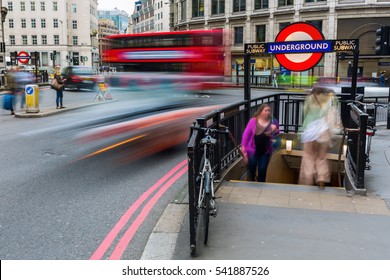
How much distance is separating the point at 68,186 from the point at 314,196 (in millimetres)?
4058

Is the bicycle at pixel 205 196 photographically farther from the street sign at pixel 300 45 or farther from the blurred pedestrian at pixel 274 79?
the blurred pedestrian at pixel 274 79

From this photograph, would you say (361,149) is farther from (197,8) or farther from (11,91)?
(197,8)

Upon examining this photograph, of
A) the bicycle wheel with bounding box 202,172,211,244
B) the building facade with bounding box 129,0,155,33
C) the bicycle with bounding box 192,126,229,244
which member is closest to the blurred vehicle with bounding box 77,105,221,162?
the bicycle with bounding box 192,126,229,244

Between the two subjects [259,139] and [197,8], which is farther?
[197,8]

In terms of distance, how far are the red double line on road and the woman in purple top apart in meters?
1.39

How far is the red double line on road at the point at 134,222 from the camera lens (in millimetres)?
4734

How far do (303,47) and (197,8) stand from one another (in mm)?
57198

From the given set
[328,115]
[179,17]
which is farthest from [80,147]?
[179,17]

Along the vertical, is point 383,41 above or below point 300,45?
above

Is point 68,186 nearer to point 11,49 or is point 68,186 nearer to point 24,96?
point 24,96

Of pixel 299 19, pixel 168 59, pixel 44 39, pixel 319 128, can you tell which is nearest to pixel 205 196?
pixel 319 128

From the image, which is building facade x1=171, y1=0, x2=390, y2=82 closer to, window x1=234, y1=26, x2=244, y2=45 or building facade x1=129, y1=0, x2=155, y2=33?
window x1=234, y1=26, x2=244, y2=45

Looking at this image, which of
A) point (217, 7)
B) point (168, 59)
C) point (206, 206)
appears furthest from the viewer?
point (217, 7)

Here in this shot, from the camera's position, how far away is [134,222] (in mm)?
5668
